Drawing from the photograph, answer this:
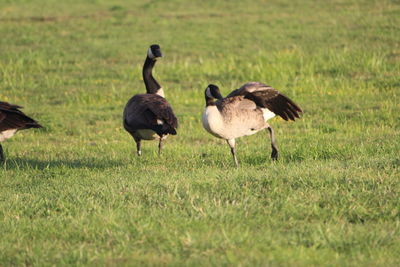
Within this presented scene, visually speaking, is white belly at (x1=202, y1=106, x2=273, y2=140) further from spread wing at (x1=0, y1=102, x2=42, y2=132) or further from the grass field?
spread wing at (x1=0, y1=102, x2=42, y2=132)

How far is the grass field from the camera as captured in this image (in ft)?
19.0

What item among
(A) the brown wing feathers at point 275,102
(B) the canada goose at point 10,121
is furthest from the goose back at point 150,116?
(B) the canada goose at point 10,121

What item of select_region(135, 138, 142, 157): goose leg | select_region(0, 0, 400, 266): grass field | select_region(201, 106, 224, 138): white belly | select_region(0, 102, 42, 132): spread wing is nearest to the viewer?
select_region(0, 0, 400, 266): grass field

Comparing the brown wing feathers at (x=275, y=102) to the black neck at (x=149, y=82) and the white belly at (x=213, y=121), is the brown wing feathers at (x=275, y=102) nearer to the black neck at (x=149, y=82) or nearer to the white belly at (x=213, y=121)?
the white belly at (x=213, y=121)

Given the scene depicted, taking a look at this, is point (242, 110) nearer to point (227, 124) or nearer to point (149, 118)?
point (227, 124)

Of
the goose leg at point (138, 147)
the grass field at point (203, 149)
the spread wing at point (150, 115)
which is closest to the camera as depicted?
the grass field at point (203, 149)

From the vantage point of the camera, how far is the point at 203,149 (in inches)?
429

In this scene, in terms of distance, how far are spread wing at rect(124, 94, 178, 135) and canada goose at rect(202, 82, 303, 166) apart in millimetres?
678

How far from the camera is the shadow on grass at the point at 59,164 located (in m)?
9.79

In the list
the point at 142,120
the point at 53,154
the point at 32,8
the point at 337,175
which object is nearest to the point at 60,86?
the point at 53,154

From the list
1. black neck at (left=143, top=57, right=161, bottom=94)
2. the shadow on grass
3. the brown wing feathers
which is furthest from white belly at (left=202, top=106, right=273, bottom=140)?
black neck at (left=143, top=57, right=161, bottom=94)

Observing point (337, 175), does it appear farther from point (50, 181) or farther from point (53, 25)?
point (53, 25)

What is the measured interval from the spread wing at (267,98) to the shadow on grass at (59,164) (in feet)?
6.22

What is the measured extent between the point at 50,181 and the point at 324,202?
356 cm
